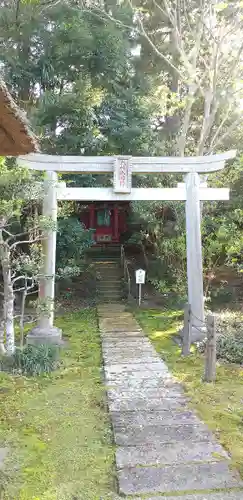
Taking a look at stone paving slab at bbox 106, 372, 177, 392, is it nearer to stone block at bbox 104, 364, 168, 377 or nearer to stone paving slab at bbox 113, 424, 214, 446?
stone block at bbox 104, 364, 168, 377

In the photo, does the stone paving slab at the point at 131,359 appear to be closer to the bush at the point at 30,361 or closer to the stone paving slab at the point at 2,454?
the bush at the point at 30,361

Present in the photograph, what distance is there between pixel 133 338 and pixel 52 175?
4029 millimetres

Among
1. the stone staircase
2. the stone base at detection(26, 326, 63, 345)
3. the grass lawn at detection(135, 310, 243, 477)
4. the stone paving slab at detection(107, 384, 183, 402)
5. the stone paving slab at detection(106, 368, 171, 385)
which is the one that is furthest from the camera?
the stone staircase

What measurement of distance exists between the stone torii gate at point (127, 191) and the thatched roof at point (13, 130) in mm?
4828

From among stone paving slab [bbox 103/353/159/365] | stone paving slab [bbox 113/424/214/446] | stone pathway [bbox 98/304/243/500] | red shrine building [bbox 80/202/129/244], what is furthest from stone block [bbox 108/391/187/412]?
red shrine building [bbox 80/202/129/244]

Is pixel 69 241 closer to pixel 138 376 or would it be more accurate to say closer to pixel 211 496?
pixel 138 376

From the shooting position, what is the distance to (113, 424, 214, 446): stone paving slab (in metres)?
4.34

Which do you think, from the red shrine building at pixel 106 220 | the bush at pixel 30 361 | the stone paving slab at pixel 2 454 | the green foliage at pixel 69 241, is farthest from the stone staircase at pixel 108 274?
the stone paving slab at pixel 2 454

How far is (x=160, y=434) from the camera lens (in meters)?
4.50

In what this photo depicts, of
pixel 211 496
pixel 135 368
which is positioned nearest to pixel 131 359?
pixel 135 368

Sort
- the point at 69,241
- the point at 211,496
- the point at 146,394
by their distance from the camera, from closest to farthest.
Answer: the point at 211,496
the point at 146,394
the point at 69,241

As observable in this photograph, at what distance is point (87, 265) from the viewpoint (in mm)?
16016

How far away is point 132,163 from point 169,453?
6.24 m

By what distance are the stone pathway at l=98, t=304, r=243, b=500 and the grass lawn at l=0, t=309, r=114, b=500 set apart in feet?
0.63
